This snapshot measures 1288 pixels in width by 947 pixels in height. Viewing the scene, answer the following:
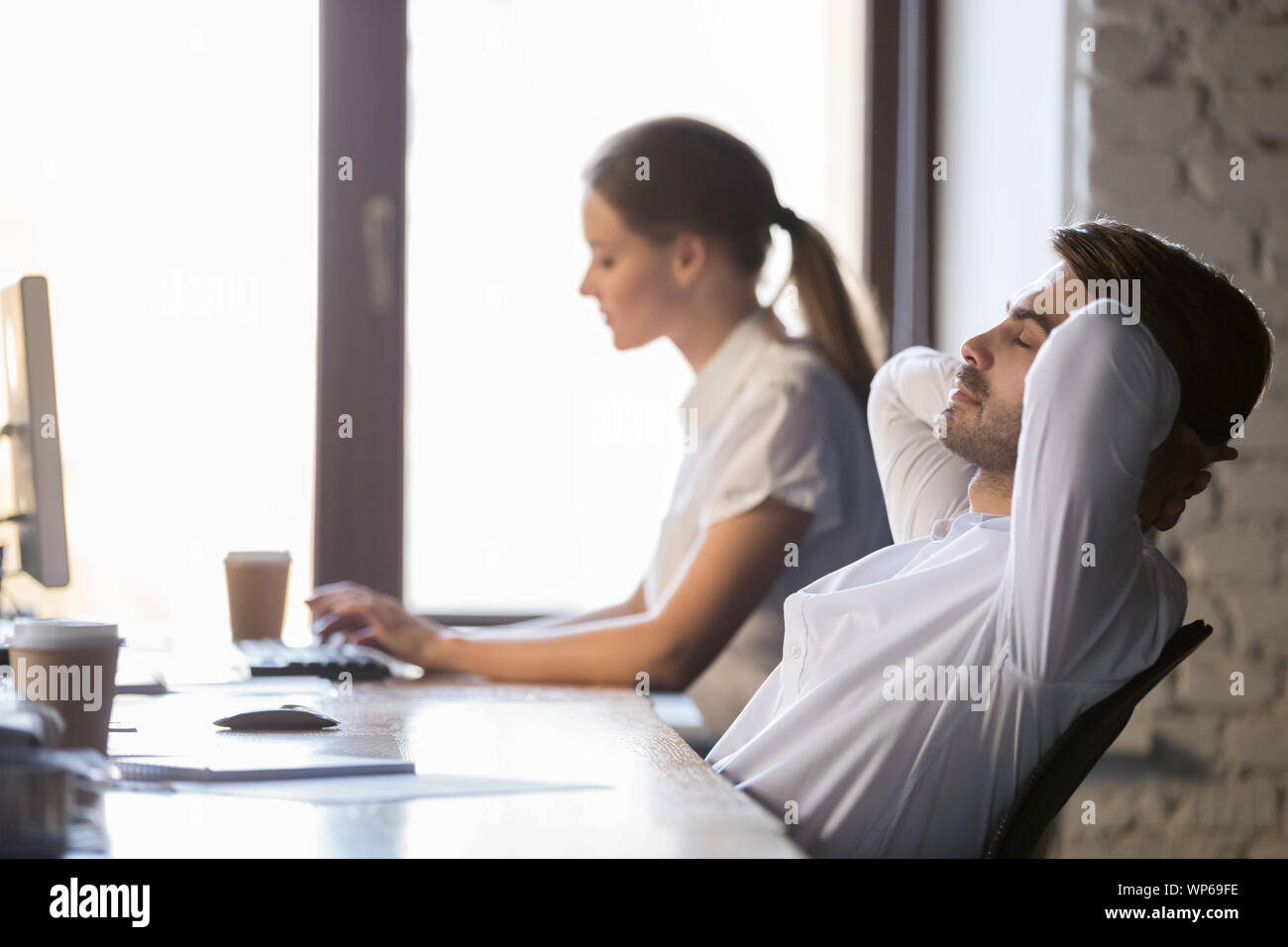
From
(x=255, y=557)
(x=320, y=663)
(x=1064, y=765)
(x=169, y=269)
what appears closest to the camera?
(x=1064, y=765)

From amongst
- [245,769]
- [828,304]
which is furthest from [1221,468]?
[245,769]

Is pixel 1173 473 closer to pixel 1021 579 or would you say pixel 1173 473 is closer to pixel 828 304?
pixel 1021 579

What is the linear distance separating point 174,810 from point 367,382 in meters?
1.73

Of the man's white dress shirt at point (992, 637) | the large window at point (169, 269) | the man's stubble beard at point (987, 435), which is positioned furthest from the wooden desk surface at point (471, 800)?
the large window at point (169, 269)

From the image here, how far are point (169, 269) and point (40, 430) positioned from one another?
106cm

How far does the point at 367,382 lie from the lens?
2.46 meters

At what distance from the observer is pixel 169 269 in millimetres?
2387

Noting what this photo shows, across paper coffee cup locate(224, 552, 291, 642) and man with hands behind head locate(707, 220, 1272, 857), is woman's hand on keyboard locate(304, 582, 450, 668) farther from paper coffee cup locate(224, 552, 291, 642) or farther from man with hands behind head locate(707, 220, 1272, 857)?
man with hands behind head locate(707, 220, 1272, 857)

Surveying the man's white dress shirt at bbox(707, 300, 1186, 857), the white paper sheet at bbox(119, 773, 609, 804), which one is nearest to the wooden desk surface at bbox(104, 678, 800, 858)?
the white paper sheet at bbox(119, 773, 609, 804)

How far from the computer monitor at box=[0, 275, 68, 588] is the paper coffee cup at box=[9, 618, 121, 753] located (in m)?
0.39

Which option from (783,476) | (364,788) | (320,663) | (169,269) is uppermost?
(169,269)

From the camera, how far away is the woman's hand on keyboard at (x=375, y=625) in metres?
1.62

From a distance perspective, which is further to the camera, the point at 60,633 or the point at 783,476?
the point at 783,476

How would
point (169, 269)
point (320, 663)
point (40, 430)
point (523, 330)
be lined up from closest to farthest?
1. point (40, 430)
2. point (320, 663)
3. point (169, 269)
4. point (523, 330)
